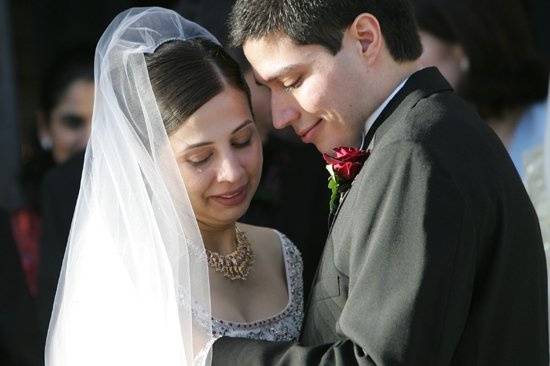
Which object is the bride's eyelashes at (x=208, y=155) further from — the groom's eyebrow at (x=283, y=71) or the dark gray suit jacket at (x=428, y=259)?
the dark gray suit jacket at (x=428, y=259)

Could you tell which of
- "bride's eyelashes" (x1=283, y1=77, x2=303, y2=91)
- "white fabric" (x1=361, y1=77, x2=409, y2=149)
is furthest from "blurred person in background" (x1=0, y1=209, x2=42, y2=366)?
"white fabric" (x1=361, y1=77, x2=409, y2=149)

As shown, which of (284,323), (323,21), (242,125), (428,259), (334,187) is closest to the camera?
(428,259)

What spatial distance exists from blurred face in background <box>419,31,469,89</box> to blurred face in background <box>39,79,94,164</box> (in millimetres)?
1819

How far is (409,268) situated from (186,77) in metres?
1.02

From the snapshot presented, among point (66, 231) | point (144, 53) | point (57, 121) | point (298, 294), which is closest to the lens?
point (144, 53)

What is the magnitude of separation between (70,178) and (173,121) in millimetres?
1727

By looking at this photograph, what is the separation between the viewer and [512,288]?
295 cm

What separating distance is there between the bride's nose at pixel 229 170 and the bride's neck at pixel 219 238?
25cm

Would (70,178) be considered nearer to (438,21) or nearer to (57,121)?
(57,121)

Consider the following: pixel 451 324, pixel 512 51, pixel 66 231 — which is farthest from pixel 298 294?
pixel 512 51

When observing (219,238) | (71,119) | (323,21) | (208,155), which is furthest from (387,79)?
(71,119)

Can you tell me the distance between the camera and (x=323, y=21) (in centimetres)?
305

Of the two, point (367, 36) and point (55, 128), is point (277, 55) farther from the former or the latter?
point (55, 128)

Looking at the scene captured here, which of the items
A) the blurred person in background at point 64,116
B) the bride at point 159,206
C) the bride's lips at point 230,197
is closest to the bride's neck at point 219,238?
the bride at point 159,206
